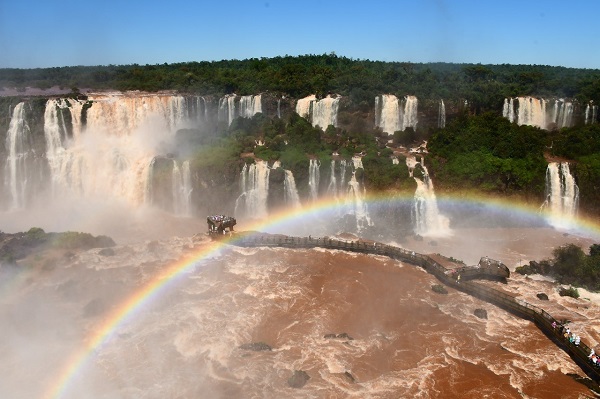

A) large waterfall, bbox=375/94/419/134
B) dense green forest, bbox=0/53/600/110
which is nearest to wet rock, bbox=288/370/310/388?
large waterfall, bbox=375/94/419/134

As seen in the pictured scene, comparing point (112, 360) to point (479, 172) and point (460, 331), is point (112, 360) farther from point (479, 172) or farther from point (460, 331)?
point (479, 172)

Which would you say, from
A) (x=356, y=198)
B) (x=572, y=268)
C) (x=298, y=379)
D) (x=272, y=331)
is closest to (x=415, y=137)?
(x=356, y=198)

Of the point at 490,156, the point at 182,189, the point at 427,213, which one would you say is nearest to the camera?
the point at 427,213

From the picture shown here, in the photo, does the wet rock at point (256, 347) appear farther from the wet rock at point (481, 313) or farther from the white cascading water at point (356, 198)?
the white cascading water at point (356, 198)

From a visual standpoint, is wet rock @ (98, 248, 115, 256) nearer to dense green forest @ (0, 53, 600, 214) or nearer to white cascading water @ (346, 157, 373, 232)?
dense green forest @ (0, 53, 600, 214)

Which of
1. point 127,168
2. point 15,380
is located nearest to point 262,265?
point 15,380

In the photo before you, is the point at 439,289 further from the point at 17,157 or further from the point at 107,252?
the point at 17,157
